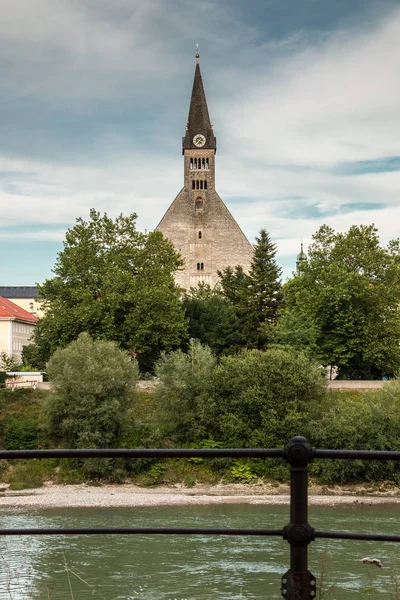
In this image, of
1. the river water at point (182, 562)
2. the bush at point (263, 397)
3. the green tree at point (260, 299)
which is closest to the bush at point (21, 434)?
the river water at point (182, 562)

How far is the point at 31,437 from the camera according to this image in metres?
48.6

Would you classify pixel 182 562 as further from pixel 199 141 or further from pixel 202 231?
pixel 199 141

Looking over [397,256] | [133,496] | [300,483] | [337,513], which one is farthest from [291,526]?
[397,256]

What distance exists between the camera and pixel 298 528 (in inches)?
150

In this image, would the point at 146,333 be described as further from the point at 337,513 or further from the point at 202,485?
the point at 337,513

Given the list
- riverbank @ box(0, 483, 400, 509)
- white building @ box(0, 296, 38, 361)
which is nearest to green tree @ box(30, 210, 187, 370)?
riverbank @ box(0, 483, 400, 509)

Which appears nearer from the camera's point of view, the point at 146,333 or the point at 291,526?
the point at 291,526

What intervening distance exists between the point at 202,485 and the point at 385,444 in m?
11.1

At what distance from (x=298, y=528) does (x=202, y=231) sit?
83429 millimetres

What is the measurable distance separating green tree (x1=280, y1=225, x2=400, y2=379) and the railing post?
50800 mm

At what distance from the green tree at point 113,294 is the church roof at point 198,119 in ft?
113

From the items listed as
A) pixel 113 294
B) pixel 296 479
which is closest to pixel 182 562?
pixel 296 479

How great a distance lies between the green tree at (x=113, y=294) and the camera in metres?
55.5

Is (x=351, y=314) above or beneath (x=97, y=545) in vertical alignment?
above
